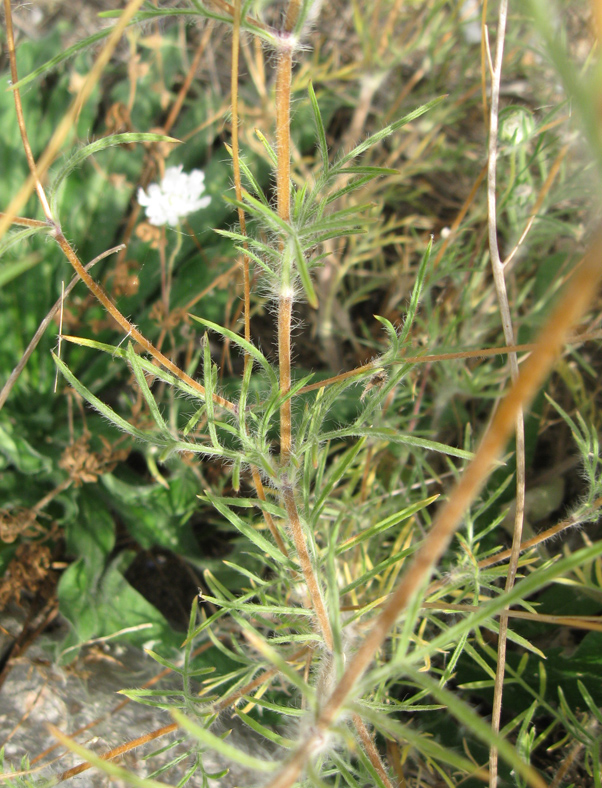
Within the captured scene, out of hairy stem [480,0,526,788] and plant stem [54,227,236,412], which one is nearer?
plant stem [54,227,236,412]

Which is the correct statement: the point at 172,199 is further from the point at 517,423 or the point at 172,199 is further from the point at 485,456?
the point at 485,456

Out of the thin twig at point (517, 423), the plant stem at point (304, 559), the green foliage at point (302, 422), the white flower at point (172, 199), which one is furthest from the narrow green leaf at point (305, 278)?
the white flower at point (172, 199)

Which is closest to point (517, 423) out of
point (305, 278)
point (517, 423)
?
point (517, 423)

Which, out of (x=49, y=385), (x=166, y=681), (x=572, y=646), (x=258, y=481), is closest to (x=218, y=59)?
(x=49, y=385)

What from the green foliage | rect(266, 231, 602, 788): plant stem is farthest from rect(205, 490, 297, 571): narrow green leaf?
rect(266, 231, 602, 788): plant stem

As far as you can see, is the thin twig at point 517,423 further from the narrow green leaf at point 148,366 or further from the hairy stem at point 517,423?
the narrow green leaf at point 148,366

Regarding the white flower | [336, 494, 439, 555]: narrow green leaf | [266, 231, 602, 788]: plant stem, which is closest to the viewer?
[266, 231, 602, 788]: plant stem

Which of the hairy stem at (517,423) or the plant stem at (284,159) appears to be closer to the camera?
the plant stem at (284,159)

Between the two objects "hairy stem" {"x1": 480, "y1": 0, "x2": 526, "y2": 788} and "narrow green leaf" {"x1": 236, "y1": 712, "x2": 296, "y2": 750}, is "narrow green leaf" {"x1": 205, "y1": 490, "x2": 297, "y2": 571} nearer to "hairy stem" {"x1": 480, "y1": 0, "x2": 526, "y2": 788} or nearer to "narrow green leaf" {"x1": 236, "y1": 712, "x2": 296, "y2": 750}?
"narrow green leaf" {"x1": 236, "y1": 712, "x2": 296, "y2": 750}
